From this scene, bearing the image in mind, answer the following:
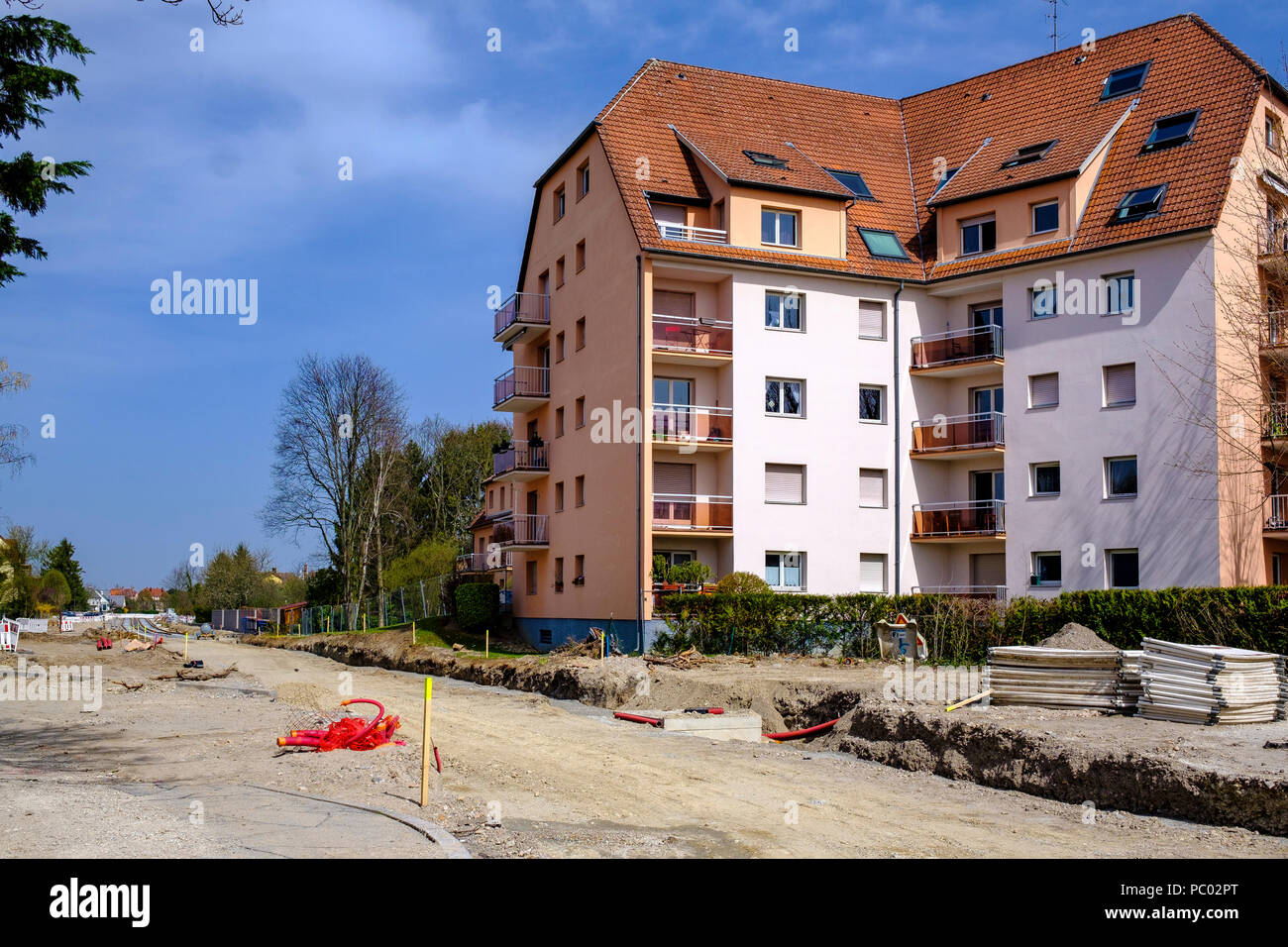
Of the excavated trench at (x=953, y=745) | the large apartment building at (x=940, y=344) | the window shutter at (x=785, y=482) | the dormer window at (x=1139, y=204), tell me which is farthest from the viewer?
the window shutter at (x=785, y=482)

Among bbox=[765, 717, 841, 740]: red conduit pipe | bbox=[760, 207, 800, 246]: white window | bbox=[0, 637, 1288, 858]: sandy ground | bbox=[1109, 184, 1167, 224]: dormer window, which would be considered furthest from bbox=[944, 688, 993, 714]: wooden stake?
bbox=[760, 207, 800, 246]: white window

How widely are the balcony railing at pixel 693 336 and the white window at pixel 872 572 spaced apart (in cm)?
799

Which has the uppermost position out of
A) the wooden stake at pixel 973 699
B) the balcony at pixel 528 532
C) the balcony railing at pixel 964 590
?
the balcony at pixel 528 532

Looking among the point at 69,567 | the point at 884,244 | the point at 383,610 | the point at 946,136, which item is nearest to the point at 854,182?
the point at 884,244

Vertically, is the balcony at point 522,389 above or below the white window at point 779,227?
below

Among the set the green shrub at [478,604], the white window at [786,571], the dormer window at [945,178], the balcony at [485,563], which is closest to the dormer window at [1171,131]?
the dormer window at [945,178]

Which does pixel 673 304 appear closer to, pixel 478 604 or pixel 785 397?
pixel 785 397

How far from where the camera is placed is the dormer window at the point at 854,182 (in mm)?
39625

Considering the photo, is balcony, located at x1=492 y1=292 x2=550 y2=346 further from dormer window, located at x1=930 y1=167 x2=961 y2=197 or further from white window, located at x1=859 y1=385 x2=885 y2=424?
dormer window, located at x1=930 y1=167 x2=961 y2=197

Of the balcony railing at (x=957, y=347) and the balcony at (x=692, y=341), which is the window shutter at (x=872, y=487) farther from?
the balcony at (x=692, y=341)

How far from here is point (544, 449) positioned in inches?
1658

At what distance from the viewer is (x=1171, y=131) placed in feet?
113

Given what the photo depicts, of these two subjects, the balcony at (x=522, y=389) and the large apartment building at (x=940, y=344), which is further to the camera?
the balcony at (x=522, y=389)

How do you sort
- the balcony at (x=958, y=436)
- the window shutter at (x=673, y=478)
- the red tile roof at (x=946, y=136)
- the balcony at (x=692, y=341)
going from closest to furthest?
the red tile roof at (x=946, y=136) < the balcony at (x=692, y=341) < the window shutter at (x=673, y=478) < the balcony at (x=958, y=436)
